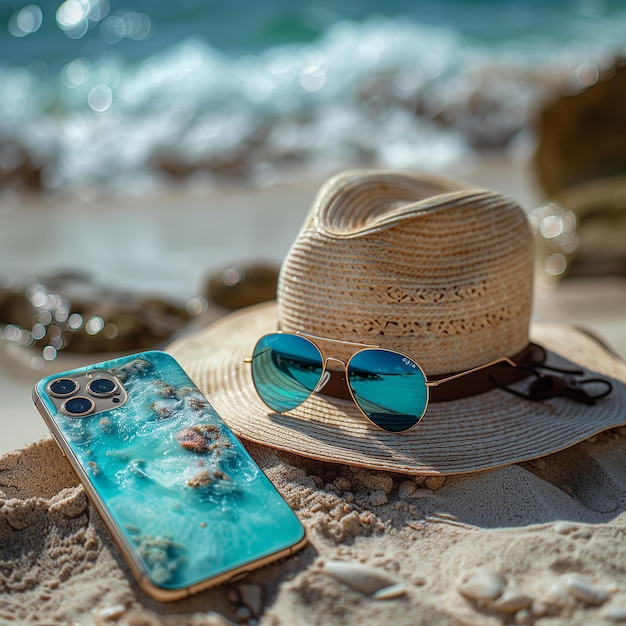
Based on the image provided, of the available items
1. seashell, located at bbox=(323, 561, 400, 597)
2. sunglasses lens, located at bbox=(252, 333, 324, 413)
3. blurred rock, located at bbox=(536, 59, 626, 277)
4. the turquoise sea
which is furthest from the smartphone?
the turquoise sea

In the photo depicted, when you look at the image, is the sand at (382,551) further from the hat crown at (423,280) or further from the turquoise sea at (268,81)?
the turquoise sea at (268,81)

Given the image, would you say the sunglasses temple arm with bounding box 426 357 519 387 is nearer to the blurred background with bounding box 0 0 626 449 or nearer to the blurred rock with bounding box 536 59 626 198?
the blurred background with bounding box 0 0 626 449

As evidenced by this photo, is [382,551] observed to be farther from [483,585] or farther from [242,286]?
[242,286]

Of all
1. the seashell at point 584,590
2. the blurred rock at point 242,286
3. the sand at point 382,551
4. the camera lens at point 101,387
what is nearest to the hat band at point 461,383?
the sand at point 382,551

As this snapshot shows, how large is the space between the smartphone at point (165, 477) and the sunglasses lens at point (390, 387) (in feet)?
1.45

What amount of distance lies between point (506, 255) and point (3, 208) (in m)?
5.84

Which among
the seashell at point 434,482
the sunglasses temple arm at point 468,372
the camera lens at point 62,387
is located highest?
the camera lens at point 62,387

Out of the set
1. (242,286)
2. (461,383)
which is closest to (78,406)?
(461,383)

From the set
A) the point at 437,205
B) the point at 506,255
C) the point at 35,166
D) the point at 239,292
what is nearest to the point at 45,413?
the point at 437,205

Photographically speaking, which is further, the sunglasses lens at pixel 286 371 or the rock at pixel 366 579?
the sunglasses lens at pixel 286 371

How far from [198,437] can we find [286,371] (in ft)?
1.34

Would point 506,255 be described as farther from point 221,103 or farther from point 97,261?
point 221,103

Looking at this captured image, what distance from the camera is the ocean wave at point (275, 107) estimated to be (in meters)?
8.40

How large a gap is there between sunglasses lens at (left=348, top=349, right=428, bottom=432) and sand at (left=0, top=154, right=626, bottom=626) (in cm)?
19
